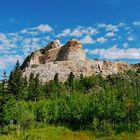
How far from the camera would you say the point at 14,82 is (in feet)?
327

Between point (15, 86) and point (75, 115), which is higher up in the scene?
point (15, 86)

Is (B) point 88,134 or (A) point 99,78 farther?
(A) point 99,78

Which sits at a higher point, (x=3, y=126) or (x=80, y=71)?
(x=80, y=71)

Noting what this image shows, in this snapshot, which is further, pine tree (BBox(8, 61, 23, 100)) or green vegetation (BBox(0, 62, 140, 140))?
pine tree (BBox(8, 61, 23, 100))

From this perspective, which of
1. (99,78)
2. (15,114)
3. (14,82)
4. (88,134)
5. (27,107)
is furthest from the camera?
(99,78)

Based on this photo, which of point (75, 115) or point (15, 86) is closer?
point (75, 115)

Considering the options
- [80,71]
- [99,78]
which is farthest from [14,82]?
[80,71]

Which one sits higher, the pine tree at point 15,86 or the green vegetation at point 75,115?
the pine tree at point 15,86

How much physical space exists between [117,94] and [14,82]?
2944 cm

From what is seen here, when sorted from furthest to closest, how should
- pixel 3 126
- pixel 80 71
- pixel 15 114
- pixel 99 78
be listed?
pixel 80 71
pixel 99 78
pixel 15 114
pixel 3 126

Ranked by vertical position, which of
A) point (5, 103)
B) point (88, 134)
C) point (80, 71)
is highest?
point (80, 71)

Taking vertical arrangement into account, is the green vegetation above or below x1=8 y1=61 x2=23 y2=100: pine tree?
below

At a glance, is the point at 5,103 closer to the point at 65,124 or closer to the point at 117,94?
the point at 65,124

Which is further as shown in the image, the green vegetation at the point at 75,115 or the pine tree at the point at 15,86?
the pine tree at the point at 15,86
